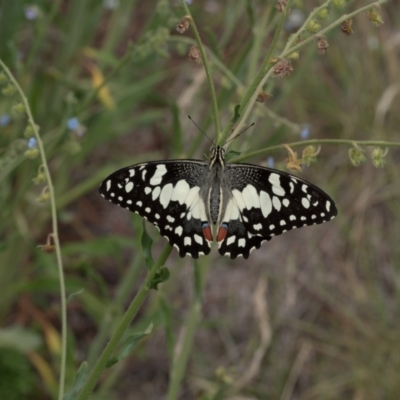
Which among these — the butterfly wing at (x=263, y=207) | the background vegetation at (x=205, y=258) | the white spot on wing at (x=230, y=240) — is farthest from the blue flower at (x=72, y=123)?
the white spot on wing at (x=230, y=240)

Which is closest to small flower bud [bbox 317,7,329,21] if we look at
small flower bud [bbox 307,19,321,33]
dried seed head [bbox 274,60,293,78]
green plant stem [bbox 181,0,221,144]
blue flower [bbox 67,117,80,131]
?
small flower bud [bbox 307,19,321,33]

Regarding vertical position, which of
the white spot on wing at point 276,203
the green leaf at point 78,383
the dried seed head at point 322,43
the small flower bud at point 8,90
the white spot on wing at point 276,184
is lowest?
the green leaf at point 78,383

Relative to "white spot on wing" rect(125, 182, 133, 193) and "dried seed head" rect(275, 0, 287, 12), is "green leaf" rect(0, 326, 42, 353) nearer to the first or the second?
"white spot on wing" rect(125, 182, 133, 193)

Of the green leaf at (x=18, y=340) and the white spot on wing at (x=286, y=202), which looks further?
the green leaf at (x=18, y=340)

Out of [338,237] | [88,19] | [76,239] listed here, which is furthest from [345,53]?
[76,239]

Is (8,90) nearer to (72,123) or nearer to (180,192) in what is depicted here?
(72,123)

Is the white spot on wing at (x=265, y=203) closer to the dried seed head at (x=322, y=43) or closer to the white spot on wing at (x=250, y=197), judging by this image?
the white spot on wing at (x=250, y=197)

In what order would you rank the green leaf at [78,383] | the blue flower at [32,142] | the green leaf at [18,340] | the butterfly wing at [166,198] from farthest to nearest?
the green leaf at [18,340]
the blue flower at [32,142]
the butterfly wing at [166,198]
the green leaf at [78,383]

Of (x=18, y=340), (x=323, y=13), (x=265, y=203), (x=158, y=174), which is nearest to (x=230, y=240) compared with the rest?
(x=265, y=203)
